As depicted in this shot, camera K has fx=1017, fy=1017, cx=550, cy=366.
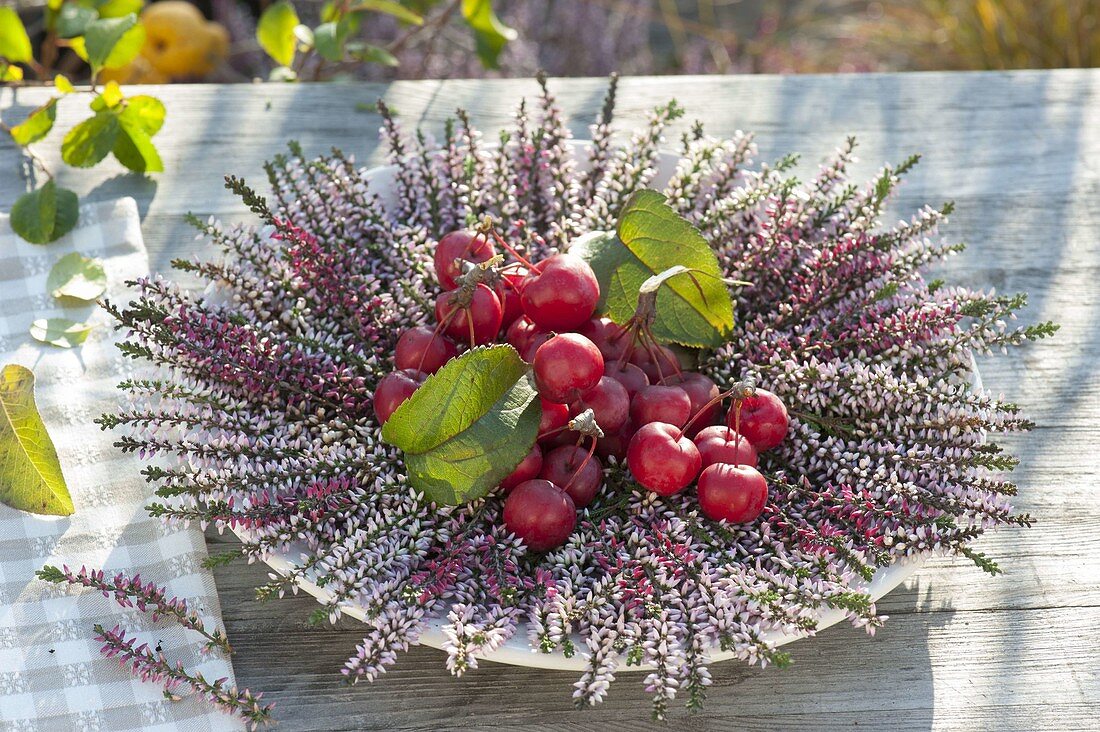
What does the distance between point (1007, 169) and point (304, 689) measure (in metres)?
1.24

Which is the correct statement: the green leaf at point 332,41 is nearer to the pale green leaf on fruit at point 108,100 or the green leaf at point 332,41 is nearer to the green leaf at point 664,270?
the pale green leaf on fruit at point 108,100

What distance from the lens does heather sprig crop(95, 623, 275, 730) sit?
83 cm

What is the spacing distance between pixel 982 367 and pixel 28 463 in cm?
106

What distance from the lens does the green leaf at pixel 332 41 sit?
151cm

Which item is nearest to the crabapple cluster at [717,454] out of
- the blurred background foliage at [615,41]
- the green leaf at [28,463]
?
the green leaf at [28,463]

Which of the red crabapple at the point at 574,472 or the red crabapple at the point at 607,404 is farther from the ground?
the red crabapple at the point at 607,404

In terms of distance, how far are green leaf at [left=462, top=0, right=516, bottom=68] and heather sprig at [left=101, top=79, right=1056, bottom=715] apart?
532 mm

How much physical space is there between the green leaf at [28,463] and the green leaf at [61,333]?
0.16 meters

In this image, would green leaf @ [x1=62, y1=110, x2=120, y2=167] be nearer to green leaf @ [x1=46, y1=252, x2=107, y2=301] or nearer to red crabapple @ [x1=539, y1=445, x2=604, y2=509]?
green leaf @ [x1=46, y1=252, x2=107, y2=301]

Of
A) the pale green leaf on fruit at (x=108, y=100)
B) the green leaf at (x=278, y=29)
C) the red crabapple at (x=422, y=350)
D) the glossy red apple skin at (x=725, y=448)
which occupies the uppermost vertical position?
the green leaf at (x=278, y=29)

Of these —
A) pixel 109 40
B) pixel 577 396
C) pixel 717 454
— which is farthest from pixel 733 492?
pixel 109 40

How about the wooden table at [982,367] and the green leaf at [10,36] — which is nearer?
the wooden table at [982,367]

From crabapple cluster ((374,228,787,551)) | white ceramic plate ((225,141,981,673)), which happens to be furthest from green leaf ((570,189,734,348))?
white ceramic plate ((225,141,981,673))

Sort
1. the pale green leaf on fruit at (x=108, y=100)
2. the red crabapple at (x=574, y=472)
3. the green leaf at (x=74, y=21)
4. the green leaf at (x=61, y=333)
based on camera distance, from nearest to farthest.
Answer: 1. the red crabapple at (x=574, y=472)
2. the green leaf at (x=61, y=333)
3. the pale green leaf on fruit at (x=108, y=100)
4. the green leaf at (x=74, y=21)
